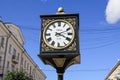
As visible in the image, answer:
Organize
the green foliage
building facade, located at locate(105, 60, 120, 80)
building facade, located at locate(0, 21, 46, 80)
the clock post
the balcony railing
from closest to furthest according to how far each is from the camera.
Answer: the clock post → the green foliage → building facade, located at locate(0, 21, 46, 80) → the balcony railing → building facade, located at locate(105, 60, 120, 80)

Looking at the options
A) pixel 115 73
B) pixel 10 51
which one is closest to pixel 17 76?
pixel 10 51

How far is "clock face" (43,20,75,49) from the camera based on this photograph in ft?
21.9

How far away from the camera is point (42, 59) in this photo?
6.74 metres

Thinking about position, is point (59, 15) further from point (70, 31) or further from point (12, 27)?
point (12, 27)

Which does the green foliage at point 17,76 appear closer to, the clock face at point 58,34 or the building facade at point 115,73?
the clock face at point 58,34

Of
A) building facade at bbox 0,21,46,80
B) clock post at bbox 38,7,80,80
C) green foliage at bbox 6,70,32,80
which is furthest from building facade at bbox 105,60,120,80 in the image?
clock post at bbox 38,7,80,80

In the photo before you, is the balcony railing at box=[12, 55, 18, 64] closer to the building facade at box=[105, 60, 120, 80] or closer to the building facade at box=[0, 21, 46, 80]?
the building facade at box=[0, 21, 46, 80]

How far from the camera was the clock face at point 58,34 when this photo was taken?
6684mm

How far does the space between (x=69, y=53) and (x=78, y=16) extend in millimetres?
962

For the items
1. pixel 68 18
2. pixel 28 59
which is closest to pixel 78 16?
pixel 68 18

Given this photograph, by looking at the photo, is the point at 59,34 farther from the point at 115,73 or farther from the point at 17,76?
the point at 115,73

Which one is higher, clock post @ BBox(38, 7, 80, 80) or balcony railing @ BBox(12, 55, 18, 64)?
balcony railing @ BBox(12, 55, 18, 64)

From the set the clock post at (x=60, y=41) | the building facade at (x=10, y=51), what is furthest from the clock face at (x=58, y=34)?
the building facade at (x=10, y=51)

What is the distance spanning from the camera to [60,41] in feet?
22.0
